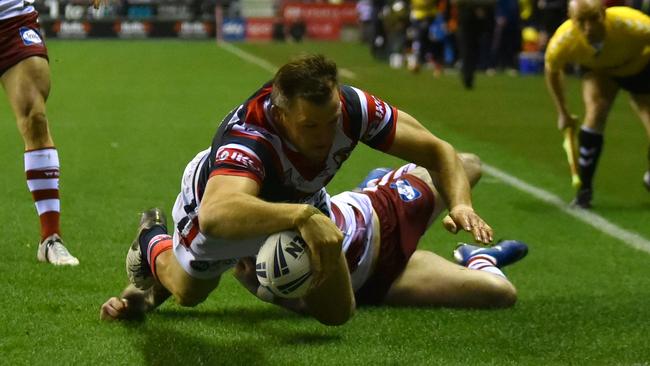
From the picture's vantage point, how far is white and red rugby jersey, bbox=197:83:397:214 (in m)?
4.67

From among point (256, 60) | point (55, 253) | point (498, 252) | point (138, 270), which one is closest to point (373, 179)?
point (498, 252)

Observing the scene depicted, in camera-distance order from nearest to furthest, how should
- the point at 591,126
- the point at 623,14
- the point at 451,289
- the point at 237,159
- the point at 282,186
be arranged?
the point at 237,159, the point at 282,186, the point at 451,289, the point at 623,14, the point at 591,126

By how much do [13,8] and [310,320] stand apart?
266 centimetres

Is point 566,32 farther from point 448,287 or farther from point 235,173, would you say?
point 235,173

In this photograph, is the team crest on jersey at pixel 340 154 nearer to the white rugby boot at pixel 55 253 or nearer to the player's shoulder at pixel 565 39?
the white rugby boot at pixel 55 253

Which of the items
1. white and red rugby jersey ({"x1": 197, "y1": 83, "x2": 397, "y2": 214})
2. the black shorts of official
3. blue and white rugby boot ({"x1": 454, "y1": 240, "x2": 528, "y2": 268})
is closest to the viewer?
white and red rugby jersey ({"x1": 197, "y1": 83, "x2": 397, "y2": 214})

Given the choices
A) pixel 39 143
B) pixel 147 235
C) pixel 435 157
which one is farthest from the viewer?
pixel 39 143

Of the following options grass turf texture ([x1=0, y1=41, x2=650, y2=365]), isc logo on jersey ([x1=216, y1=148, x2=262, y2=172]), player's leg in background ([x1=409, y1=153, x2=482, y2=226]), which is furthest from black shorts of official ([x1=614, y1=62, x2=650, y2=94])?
isc logo on jersey ([x1=216, y1=148, x2=262, y2=172])

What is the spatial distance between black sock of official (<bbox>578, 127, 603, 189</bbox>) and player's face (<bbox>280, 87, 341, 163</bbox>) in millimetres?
5030

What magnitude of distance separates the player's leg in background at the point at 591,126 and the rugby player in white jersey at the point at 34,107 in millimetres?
3957

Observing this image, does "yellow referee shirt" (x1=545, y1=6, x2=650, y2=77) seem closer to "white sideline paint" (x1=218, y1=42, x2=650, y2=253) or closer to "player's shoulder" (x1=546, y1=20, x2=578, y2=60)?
"player's shoulder" (x1=546, y1=20, x2=578, y2=60)

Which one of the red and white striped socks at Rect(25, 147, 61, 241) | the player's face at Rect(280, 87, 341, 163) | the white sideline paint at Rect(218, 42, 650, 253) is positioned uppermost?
the player's face at Rect(280, 87, 341, 163)

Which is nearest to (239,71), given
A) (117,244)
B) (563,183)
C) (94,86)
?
(94,86)

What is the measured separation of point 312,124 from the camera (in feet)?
15.0
